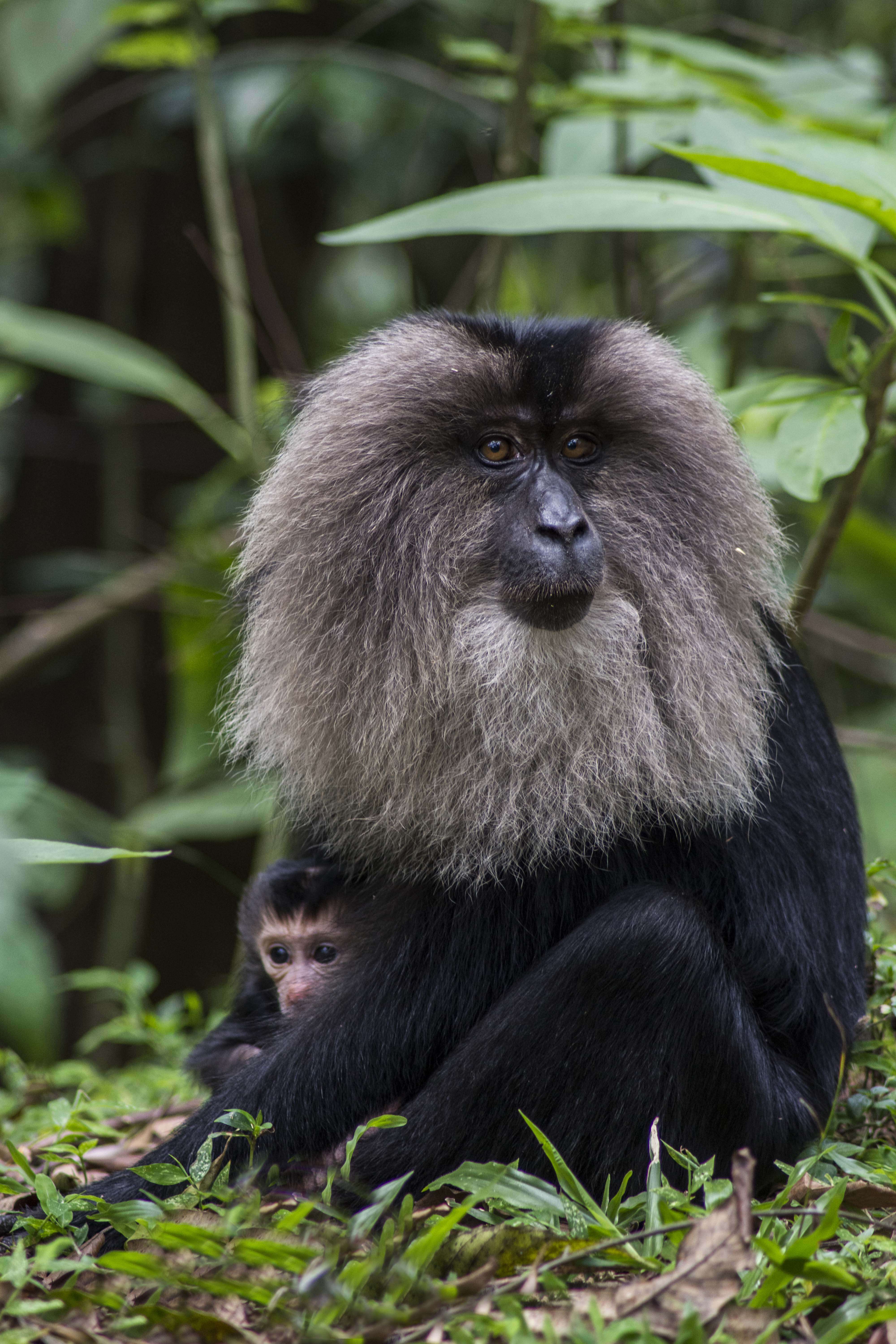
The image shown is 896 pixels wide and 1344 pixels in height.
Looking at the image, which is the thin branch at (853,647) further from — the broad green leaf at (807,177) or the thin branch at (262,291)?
the thin branch at (262,291)

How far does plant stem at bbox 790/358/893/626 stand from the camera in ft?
9.98

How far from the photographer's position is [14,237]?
258 inches

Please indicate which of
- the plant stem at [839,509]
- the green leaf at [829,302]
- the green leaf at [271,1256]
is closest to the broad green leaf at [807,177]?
the green leaf at [829,302]

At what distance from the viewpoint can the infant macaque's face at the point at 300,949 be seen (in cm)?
283

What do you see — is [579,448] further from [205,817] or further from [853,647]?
[853,647]

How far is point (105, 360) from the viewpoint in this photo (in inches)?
170

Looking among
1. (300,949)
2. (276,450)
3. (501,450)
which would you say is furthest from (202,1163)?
(276,450)

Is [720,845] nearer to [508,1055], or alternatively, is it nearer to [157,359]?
[508,1055]

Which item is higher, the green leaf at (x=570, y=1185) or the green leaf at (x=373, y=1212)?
the green leaf at (x=373, y=1212)

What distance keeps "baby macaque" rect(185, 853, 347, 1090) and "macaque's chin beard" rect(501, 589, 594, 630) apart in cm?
75

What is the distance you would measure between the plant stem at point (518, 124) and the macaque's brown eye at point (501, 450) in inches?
74.3

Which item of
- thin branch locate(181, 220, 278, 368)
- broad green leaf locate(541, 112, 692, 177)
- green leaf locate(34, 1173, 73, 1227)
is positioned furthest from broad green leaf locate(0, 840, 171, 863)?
broad green leaf locate(541, 112, 692, 177)

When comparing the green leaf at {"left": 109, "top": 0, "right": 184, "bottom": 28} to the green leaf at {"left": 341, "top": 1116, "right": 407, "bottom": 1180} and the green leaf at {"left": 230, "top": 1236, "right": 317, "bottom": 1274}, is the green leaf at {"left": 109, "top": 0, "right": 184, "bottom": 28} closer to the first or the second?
the green leaf at {"left": 341, "top": 1116, "right": 407, "bottom": 1180}

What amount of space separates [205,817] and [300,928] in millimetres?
1696
